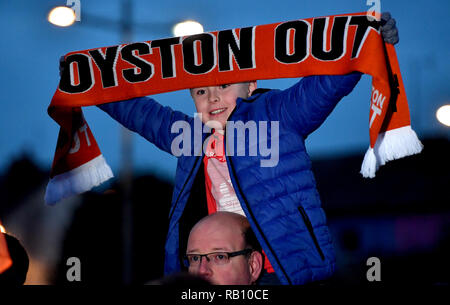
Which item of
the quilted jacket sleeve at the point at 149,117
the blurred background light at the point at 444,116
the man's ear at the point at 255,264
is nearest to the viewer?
the man's ear at the point at 255,264

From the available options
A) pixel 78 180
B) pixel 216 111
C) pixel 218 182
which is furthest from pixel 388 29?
pixel 78 180

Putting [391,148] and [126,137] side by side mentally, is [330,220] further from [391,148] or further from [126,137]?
[391,148]

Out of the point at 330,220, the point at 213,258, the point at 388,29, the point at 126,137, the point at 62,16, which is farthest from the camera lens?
the point at 330,220

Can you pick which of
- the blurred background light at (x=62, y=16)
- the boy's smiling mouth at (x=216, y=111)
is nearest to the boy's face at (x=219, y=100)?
the boy's smiling mouth at (x=216, y=111)

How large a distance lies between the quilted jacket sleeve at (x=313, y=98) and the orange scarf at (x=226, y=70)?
2.3 inches

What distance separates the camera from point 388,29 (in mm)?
2414

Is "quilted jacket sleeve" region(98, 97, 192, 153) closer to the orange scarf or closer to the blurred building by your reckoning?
the orange scarf

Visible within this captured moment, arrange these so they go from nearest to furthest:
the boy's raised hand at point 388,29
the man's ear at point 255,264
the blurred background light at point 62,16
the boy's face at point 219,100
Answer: the man's ear at point 255,264 < the boy's raised hand at point 388,29 < the boy's face at point 219,100 < the blurred background light at point 62,16

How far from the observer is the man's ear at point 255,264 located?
228 centimetres

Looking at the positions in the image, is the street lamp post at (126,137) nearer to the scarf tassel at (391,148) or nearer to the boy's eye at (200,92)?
the boy's eye at (200,92)

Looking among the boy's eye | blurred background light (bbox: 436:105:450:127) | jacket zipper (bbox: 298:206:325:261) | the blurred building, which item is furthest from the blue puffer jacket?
the blurred building

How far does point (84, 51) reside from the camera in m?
3.02

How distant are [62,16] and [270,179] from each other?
1.47 m
